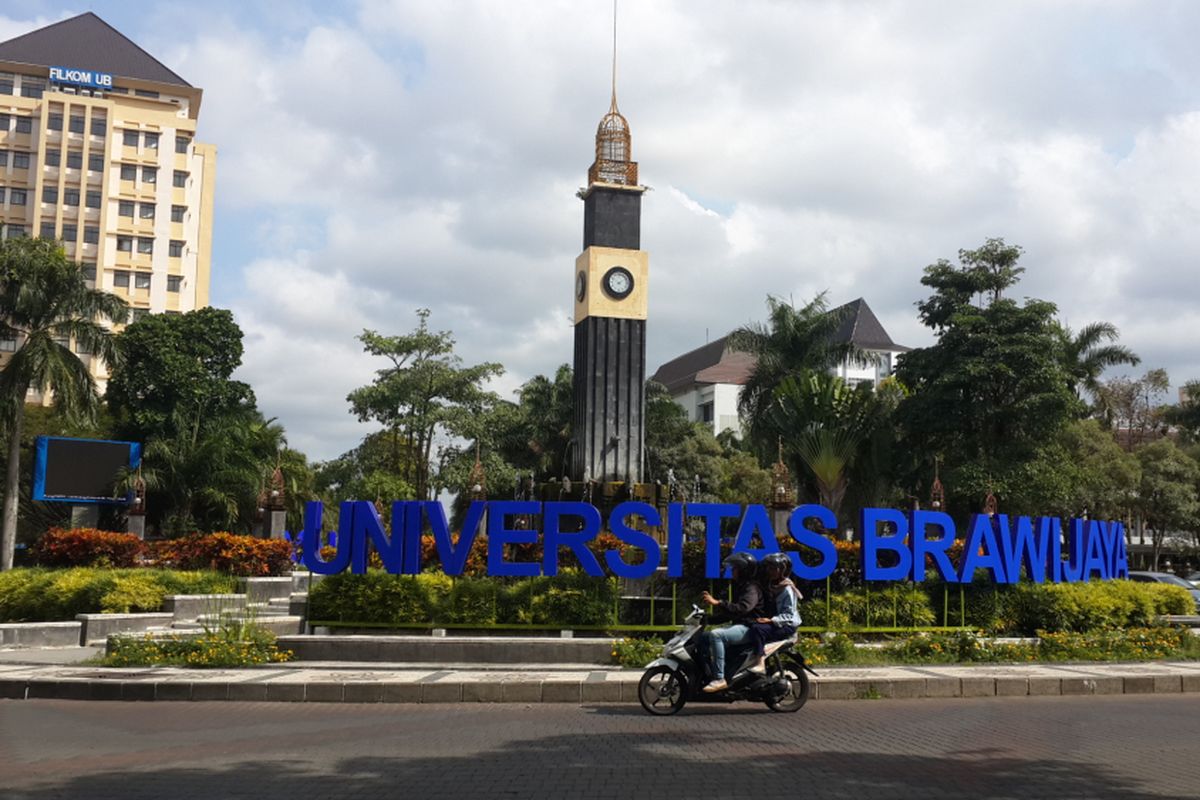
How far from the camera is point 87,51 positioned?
3024 inches

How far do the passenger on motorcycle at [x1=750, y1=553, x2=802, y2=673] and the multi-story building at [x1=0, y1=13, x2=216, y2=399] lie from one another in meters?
65.9

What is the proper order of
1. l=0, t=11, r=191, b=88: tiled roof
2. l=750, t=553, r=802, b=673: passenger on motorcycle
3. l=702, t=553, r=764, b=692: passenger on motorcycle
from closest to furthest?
1. l=702, t=553, r=764, b=692: passenger on motorcycle
2. l=750, t=553, r=802, b=673: passenger on motorcycle
3. l=0, t=11, r=191, b=88: tiled roof

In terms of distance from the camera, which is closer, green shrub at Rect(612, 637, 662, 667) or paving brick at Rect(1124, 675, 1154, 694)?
paving brick at Rect(1124, 675, 1154, 694)

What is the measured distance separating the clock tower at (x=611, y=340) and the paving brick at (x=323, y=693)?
1908cm

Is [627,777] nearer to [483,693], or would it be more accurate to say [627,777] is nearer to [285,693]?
[483,693]

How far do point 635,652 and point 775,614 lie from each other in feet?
11.2

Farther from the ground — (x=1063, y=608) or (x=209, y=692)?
(x=1063, y=608)

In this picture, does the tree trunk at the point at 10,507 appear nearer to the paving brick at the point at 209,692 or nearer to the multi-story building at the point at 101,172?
the paving brick at the point at 209,692

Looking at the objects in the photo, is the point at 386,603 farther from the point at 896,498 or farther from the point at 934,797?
the point at 896,498

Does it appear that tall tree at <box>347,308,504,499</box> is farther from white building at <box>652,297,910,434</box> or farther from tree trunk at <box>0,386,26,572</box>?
white building at <box>652,297,910,434</box>

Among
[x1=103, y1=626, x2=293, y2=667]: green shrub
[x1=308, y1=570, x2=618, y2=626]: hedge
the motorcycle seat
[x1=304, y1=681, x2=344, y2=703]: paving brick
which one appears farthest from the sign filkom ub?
the motorcycle seat

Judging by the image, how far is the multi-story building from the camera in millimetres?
71062

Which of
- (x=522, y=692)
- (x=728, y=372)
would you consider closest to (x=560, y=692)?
(x=522, y=692)

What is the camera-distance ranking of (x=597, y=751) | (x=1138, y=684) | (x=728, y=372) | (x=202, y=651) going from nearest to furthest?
(x=597, y=751), (x=1138, y=684), (x=202, y=651), (x=728, y=372)
